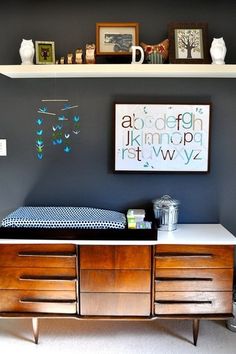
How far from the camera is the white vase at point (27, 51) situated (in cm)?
229

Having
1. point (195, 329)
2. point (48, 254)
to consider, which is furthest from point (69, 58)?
point (195, 329)

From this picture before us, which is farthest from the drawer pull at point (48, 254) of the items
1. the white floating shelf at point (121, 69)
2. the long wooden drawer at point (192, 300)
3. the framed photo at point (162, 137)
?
the white floating shelf at point (121, 69)

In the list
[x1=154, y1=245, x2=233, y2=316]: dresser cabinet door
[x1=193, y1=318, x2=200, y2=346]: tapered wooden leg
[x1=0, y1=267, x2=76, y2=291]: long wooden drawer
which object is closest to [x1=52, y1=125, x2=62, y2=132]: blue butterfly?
[x1=0, y1=267, x2=76, y2=291]: long wooden drawer

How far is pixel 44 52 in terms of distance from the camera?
2395 millimetres

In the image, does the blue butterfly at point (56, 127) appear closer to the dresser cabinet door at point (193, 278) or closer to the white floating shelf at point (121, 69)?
the white floating shelf at point (121, 69)

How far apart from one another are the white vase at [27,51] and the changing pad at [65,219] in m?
0.95

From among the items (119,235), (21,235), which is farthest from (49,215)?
(119,235)

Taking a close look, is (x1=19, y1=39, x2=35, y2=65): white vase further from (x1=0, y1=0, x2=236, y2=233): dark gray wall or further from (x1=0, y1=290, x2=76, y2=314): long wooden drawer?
(x1=0, y1=290, x2=76, y2=314): long wooden drawer

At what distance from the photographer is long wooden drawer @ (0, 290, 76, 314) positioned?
2172mm

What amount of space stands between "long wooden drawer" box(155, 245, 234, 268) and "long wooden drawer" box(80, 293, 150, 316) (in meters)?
0.24

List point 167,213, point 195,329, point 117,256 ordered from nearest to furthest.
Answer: point 117,256 < point 195,329 < point 167,213

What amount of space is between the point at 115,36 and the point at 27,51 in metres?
0.57

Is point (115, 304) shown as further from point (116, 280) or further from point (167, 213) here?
point (167, 213)

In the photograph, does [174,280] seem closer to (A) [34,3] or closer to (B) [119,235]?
(B) [119,235]
